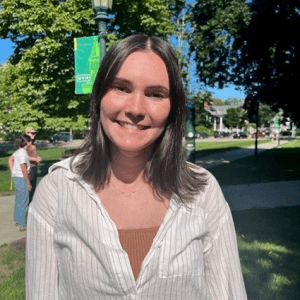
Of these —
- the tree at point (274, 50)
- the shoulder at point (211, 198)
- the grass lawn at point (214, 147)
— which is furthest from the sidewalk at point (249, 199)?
the grass lawn at point (214, 147)

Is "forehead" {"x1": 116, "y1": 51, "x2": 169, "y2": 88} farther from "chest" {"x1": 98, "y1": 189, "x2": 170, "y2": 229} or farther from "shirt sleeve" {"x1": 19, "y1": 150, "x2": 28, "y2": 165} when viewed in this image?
"shirt sleeve" {"x1": 19, "y1": 150, "x2": 28, "y2": 165}

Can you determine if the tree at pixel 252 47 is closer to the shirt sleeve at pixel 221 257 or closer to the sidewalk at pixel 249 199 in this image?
the sidewalk at pixel 249 199

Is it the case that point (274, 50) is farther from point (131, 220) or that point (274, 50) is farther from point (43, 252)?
point (43, 252)

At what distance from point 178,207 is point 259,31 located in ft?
41.1

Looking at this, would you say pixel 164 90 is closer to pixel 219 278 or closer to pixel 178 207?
pixel 178 207

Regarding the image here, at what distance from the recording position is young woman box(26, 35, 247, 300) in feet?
4.30

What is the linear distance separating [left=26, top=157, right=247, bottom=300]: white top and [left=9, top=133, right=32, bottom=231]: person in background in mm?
5355

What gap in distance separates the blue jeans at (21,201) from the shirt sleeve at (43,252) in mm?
5439

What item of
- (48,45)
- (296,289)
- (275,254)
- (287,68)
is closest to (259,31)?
(287,68)

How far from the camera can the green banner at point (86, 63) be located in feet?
17.0

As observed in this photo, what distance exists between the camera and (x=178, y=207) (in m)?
1.42

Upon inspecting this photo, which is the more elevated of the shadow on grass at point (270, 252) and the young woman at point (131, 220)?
the young woman at point (131, 220)

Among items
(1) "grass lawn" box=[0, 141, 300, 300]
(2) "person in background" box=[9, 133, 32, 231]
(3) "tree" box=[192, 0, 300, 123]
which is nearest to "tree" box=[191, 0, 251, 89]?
(3) "tree" box=[192, 0, 300, 123]

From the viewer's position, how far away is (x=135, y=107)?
4.50 ft
